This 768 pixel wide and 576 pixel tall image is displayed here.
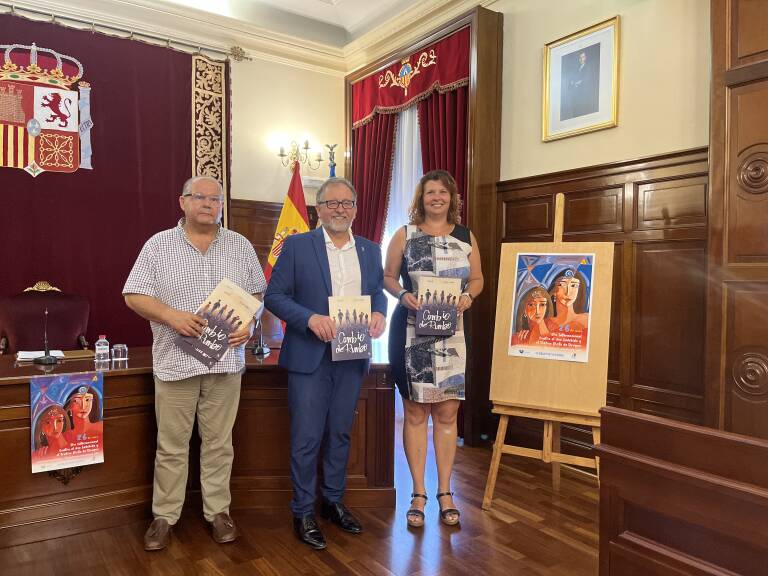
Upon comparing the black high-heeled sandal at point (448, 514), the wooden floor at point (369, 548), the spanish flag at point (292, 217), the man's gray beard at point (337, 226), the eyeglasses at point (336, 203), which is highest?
A: the spanish flag at point (292, 217)

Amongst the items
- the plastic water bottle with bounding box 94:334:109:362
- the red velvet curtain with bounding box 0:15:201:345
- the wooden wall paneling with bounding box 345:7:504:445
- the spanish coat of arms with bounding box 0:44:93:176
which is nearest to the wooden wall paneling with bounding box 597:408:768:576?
the plastic water bottle with bounding box 94:334:109:362

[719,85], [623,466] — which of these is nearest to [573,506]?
[623,466]

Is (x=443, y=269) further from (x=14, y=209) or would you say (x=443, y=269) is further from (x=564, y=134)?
(x=14, y=209)

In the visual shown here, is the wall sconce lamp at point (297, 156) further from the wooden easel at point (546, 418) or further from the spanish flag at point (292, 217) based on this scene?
the wooden easel at point (546, 418)

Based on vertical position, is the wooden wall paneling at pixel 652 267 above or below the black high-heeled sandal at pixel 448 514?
above

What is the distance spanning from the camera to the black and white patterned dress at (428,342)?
272 centimetres

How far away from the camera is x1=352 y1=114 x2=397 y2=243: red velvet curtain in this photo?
522 centimetres

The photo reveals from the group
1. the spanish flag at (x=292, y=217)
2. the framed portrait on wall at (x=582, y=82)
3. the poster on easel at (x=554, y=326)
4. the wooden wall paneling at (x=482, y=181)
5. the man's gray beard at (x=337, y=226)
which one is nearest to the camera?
the man's gray beard at (x=337, y=226)

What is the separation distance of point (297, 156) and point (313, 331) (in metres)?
3.60

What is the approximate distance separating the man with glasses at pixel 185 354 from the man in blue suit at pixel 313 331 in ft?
0.64

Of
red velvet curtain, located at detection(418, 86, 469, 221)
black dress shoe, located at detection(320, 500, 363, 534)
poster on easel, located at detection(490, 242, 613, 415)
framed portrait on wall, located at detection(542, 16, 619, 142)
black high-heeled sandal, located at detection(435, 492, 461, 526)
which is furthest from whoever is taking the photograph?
red velvet curtain, located at detection(418, 86, 469, 221)

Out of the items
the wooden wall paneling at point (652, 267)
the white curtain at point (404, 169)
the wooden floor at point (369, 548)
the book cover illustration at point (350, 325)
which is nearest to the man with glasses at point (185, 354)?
the wooden floor at point (369, 548)

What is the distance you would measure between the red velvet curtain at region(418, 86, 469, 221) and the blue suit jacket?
202 centimetres

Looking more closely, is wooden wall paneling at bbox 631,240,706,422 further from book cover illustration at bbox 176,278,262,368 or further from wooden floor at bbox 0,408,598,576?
book cover illustration at bbox 176,278,262,368
